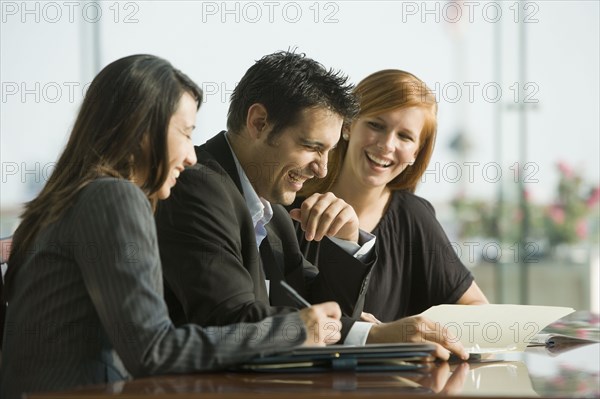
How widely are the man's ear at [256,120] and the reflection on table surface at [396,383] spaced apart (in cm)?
75

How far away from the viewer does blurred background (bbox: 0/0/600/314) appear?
21.5 feet

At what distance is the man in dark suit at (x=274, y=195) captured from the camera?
5.81 feet

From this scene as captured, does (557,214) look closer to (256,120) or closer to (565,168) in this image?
(565,168)

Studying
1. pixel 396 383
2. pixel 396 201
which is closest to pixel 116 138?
pixel 396 383

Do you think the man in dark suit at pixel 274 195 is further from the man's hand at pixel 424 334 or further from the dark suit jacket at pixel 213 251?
the man's hand at pixel 424 334

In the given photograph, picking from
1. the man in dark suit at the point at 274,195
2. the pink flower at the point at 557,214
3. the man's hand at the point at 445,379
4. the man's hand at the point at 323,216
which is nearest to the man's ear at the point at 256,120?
the man in dark suit at the point at 274,195

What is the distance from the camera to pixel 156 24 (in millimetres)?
6730

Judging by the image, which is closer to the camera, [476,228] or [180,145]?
[180,145]

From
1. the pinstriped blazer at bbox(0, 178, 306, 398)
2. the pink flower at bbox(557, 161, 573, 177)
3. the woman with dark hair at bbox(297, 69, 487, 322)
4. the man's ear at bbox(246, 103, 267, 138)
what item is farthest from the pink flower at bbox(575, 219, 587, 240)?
the pinstriped blazer at bbox(0, 178, 306, 398)

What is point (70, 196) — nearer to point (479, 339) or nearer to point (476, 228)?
point (479, 339)

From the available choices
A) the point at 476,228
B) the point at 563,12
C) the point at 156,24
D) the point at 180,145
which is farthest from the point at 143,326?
the point at 563,12

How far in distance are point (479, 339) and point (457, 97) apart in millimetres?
5943

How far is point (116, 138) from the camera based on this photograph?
4.91 ft

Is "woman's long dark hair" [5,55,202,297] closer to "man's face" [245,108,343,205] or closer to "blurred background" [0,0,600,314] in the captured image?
"man's face" [245,108,343,205]
